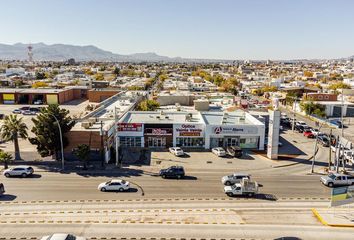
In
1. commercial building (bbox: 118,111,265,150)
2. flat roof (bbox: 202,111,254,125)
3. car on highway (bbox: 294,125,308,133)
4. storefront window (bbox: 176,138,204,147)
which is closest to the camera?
commercial building (bbox: 118,111,265,150)

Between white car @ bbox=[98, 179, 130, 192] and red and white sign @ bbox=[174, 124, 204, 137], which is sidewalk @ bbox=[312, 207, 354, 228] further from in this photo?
red and white sign @ bbox=[174, 124, 204, 137]

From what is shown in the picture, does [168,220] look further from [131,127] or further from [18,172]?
[131,127]

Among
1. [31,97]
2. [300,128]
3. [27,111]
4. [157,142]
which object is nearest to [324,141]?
[300,128]

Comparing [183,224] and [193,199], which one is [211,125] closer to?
[193,199]

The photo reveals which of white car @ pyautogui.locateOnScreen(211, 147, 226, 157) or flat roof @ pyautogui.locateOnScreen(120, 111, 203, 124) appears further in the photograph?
flat roof @ pyautogui.locateOnScreen(120, 111, 203, 124)

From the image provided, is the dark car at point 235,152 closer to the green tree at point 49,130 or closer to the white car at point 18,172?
the green tree at point 49,130

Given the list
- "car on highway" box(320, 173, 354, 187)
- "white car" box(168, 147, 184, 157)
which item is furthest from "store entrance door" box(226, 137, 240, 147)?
"car on highway" box(320, 173, 354, 187)

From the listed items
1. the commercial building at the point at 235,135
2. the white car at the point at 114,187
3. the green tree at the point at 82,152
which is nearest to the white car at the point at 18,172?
the green tree at the point at 82,152
